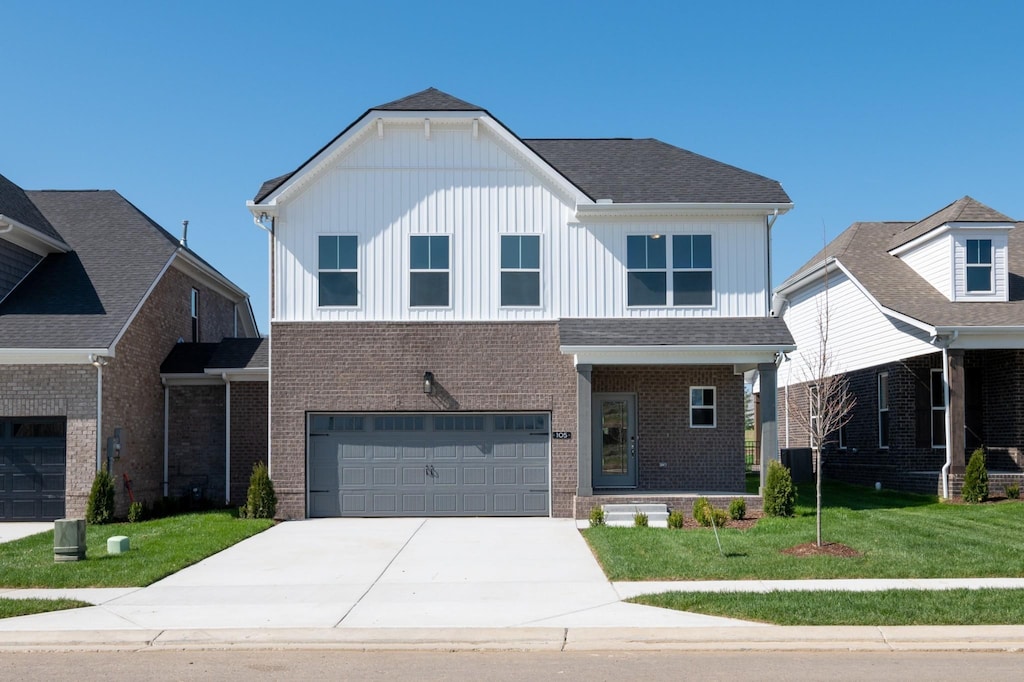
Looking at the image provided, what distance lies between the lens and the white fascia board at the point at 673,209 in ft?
65.9

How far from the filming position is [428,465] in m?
20.3

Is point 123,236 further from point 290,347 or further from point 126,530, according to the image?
point 126,530

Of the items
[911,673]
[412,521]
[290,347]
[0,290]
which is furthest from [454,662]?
[0,290]

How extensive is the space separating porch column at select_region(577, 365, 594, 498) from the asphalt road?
10228 millimetres

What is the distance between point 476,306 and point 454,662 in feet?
39.3

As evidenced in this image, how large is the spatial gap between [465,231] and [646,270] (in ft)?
12.7

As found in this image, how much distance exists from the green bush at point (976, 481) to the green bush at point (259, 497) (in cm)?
1421

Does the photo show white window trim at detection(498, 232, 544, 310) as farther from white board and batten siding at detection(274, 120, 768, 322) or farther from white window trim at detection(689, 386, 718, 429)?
white window trim at detection(689, 386, 718, 429)

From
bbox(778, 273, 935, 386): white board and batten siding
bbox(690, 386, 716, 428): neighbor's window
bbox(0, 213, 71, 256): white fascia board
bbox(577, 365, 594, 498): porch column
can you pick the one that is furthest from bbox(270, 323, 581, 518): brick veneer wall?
bbox(778, 273, 935, 386): white board and batten siding

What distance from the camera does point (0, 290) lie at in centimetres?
2105

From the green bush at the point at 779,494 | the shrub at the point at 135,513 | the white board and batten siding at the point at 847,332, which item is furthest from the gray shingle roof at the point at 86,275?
the white board and batten siding at the point at 847,332

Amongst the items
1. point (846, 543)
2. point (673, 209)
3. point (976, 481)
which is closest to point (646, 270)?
point (673, 209)

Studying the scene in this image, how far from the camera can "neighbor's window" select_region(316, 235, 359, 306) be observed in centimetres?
2030

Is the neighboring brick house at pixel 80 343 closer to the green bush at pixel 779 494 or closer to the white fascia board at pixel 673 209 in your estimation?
the white fascia board at pixel 673 209
